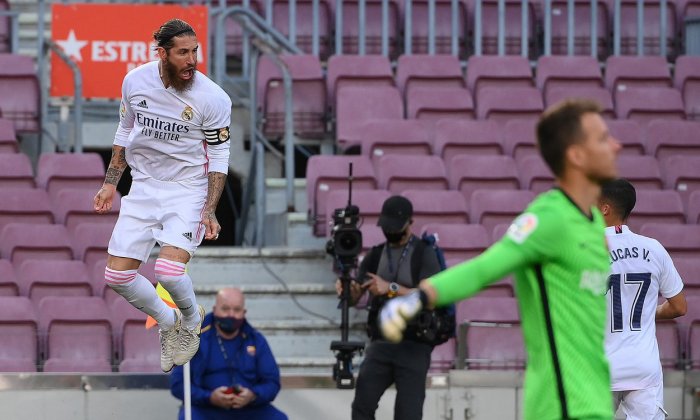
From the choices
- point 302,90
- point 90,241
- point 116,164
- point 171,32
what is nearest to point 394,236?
point 116,164

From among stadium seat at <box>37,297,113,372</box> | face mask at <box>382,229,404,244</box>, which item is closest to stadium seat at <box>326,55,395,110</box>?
stadium seat at <box>37,297,113,372</box>

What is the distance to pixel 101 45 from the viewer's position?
1356cm

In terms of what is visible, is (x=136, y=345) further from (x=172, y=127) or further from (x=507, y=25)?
(x=507, y=25)

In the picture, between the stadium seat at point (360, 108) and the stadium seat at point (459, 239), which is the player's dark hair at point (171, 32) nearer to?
the stadium seat at point (459, 239)

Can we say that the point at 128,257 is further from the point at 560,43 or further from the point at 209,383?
the point at 560,43

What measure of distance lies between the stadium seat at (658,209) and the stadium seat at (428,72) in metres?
2.19

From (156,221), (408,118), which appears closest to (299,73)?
(408,118)

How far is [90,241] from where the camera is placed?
1183 centimetres

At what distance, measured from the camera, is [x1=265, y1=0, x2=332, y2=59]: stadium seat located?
14.8 meters

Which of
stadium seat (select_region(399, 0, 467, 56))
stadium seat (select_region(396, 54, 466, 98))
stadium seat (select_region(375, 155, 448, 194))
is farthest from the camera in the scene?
stadium seat (select_region(399, 0, 467, 56))

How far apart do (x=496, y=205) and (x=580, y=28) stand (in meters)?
3.56

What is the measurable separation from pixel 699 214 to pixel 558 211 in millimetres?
8113

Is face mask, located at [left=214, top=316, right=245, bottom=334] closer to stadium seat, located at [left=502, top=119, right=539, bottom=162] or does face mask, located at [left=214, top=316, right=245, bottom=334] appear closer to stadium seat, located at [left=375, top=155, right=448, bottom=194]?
stadium seat, located at [left=375, top=155, right=448, bottom=194]

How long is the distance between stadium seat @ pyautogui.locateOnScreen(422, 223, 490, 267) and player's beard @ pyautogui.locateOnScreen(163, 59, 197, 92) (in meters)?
4.40
